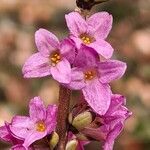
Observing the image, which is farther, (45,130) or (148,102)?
(148,102)

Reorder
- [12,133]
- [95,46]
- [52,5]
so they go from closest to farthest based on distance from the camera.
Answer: [95,46] < [12,133] < [52,5]

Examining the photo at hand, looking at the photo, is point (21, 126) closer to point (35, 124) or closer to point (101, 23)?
point (35, 124)

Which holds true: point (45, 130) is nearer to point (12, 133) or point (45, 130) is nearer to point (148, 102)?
point (12, 133)

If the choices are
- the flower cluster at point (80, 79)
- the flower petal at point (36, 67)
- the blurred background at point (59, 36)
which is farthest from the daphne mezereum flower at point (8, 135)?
the blurred background at point (59, 36)

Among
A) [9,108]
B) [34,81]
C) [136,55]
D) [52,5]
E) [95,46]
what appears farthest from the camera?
[52,5]

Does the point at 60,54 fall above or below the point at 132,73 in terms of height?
above

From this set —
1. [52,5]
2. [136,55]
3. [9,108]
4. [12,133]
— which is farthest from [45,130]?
[52,5]

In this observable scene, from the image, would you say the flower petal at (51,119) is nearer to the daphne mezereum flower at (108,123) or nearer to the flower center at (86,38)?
the daphne mezereum flower at (108,123)

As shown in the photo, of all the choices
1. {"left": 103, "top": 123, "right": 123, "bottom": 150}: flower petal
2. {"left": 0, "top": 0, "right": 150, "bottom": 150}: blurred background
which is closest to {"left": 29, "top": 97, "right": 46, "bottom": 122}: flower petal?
{"left": 103, "top": 123, "right": 123, "bottom": 150}: flower petal
